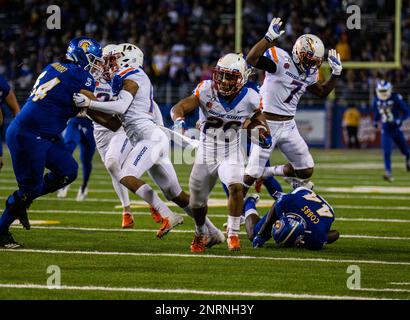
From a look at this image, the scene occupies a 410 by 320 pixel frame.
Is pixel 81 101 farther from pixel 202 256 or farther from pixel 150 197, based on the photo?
pixel 202 256

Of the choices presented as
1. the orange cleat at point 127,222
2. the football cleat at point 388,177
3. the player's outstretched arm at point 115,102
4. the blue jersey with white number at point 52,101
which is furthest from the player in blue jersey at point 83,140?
the football cleat at point 388,177

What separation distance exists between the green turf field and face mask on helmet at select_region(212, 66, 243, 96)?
50.6 inches

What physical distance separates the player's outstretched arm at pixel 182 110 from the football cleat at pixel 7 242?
1.62 meters

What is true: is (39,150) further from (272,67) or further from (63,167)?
(272,67)

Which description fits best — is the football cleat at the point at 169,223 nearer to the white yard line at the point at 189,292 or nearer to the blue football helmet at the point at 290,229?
the blue football helmet at the point at 290,229

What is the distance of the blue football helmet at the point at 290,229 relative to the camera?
27.1 feet

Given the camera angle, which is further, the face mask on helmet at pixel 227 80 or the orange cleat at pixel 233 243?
the orange cleat at pixel 233 243

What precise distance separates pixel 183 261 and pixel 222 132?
122 centimetres

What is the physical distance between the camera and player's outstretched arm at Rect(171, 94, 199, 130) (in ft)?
25.9

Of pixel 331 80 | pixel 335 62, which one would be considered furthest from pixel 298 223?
pixel 331 80

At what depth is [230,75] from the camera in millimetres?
8016

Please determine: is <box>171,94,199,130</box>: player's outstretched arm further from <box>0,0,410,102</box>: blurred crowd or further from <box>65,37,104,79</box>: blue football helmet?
<box>0,0,410,102</box>: blurred crowd
